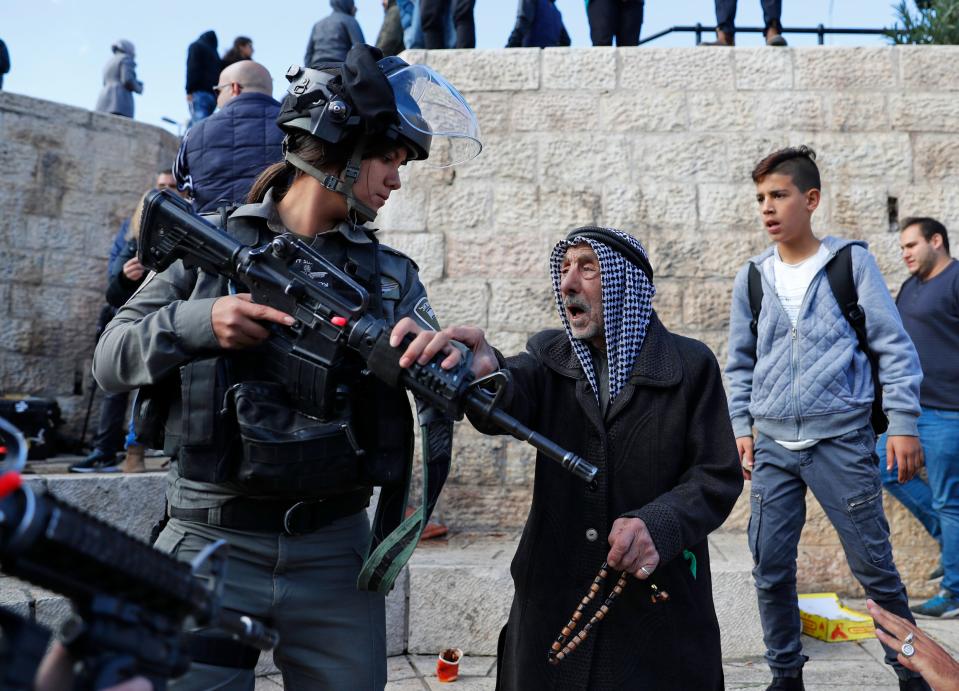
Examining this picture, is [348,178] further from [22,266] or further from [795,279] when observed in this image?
[22,266]


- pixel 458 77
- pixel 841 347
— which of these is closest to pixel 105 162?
pixel 458 77

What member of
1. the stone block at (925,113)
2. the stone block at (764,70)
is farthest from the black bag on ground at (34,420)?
the stone block at (925,113)

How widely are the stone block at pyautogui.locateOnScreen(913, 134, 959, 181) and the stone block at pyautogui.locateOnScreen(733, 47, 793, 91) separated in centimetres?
88

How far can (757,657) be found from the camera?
450 centimetres

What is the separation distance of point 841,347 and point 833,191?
2.05m

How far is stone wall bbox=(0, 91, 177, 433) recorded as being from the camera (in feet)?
23.4

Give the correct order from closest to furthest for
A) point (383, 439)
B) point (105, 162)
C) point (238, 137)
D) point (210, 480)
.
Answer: point (210, 480) < point (383, 439) < point (238, 137) < point (105, 162)

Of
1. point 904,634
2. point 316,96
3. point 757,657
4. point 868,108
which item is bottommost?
point 757,657

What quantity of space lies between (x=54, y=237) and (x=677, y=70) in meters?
5.09

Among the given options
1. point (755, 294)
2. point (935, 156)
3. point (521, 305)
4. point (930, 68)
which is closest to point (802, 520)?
point (755, 294)

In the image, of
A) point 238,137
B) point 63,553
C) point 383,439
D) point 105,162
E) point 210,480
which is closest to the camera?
point 63,553

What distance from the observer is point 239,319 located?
6.29ft

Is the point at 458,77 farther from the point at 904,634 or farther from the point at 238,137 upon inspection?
the point at 904,634

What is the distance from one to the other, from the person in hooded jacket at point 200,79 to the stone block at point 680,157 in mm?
4175
